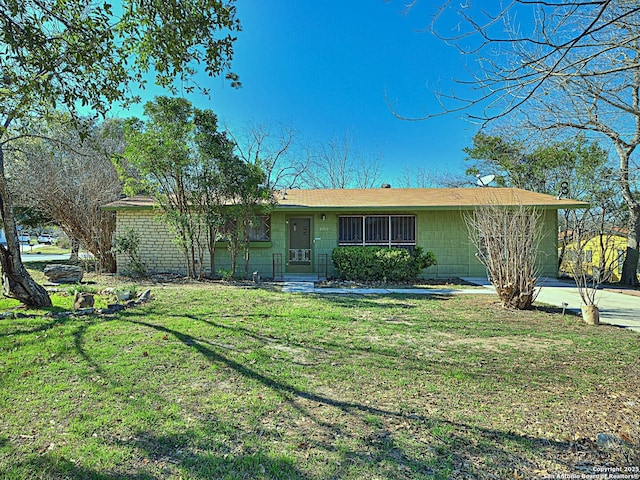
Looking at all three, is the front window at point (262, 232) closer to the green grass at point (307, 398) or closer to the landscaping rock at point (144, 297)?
the landscaping rock at point (144, 297)

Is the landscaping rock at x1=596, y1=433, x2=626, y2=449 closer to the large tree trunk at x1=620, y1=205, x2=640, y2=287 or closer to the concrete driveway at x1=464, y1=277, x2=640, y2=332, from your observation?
the concrete driveway at x1=464, y1=277, x2=640, y2=332

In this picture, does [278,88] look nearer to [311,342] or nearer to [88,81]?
[88,81]

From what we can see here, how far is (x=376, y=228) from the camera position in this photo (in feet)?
40.1

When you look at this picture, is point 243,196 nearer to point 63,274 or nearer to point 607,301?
point 63,274

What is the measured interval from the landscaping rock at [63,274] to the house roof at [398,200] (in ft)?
8.07

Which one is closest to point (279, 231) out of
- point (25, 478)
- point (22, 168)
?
point (25, 478)

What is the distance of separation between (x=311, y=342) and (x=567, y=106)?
5016 millimetres

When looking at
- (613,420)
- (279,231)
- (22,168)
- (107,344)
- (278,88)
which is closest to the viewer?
(613,420)

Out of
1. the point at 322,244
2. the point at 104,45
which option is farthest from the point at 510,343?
the point at 322,244

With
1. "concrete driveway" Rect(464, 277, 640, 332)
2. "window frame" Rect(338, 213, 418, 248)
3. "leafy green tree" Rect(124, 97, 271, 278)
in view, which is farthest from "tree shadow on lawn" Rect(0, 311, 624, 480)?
"window frame" Rect(338, 213, 418, 248)

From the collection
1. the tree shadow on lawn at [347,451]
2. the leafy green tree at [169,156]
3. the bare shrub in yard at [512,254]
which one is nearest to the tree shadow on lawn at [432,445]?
the tree shadow on lawn at [347,451]

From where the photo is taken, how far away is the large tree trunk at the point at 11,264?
20.0 ft

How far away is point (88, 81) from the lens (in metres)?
4.77

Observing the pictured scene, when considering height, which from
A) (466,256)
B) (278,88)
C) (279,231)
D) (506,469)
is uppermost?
(278,88)
